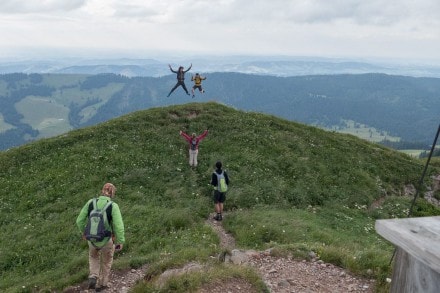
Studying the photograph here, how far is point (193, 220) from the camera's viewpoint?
67.7 feet

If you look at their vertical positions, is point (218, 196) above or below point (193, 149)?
below

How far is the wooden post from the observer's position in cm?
311

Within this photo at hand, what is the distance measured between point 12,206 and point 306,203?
18.3 m

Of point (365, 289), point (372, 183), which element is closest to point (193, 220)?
point (365, 289)

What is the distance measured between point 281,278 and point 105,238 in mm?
5661

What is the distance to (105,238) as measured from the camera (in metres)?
12.3

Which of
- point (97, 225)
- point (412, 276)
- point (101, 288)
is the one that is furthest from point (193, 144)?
point (412, 276)

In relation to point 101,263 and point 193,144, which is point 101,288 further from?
point 193,144

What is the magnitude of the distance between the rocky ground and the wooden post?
7.96m

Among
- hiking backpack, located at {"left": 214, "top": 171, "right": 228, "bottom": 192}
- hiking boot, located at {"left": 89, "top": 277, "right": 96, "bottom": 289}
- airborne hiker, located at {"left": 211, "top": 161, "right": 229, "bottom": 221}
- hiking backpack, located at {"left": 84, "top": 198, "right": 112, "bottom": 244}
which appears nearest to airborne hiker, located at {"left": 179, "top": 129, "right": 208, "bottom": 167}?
airborne hiker, located at {"left": 211, "top": 161, "right": 229, "bottom": 221}

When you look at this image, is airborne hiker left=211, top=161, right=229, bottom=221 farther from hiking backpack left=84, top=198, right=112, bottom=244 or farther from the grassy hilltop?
hiking backpack left=84, top=198, right=112, bottom=244

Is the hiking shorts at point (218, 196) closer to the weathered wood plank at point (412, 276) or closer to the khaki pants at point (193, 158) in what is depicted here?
the khaki pants at point (193, 158)

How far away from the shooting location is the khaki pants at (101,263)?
41.9ft

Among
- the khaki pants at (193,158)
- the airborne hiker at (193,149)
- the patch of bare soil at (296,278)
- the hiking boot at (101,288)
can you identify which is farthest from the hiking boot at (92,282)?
the khaki pants at (193,158)
